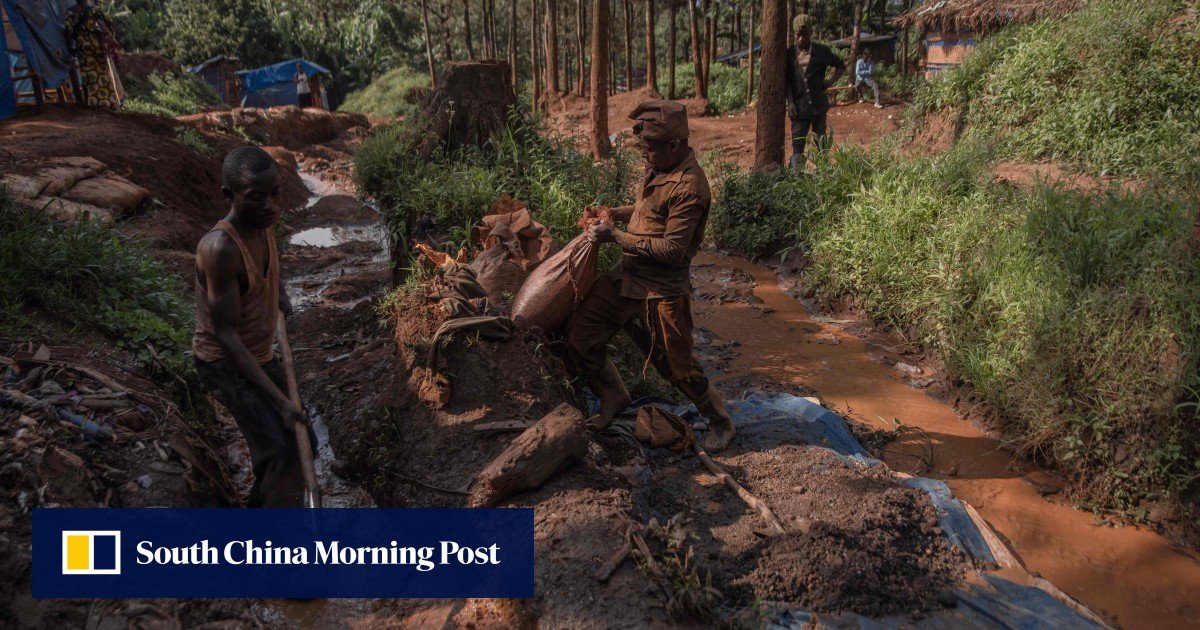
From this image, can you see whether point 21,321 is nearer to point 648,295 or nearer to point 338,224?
point 648,295

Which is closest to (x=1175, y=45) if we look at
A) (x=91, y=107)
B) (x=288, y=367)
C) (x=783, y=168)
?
(x=783, y=168)

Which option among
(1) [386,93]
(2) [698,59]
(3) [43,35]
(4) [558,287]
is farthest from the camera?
(1) [386,93]

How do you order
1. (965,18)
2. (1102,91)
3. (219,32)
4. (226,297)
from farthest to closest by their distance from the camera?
(219,32), (965,18), (1102,91), (226,297)

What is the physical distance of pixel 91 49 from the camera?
1129 centimetres

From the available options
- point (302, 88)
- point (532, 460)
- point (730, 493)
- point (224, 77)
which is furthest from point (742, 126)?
point (224, 77)

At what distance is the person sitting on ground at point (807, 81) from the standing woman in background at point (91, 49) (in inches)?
423

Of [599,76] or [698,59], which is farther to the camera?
[698,59]

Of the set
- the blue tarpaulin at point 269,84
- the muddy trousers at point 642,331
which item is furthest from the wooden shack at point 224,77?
the muddy trousers at point 642,331

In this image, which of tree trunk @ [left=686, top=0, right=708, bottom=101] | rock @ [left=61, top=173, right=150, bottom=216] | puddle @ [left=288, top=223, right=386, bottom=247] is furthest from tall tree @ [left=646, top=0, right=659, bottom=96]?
rock @ [left=61, top=173, right=150, bottom=216]

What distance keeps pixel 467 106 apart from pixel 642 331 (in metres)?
3.96

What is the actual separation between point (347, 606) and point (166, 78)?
2259 cm

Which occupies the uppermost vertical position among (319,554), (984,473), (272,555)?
(272,555)

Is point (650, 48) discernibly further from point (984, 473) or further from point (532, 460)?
point (532, 460)

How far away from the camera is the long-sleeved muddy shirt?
134 inches
